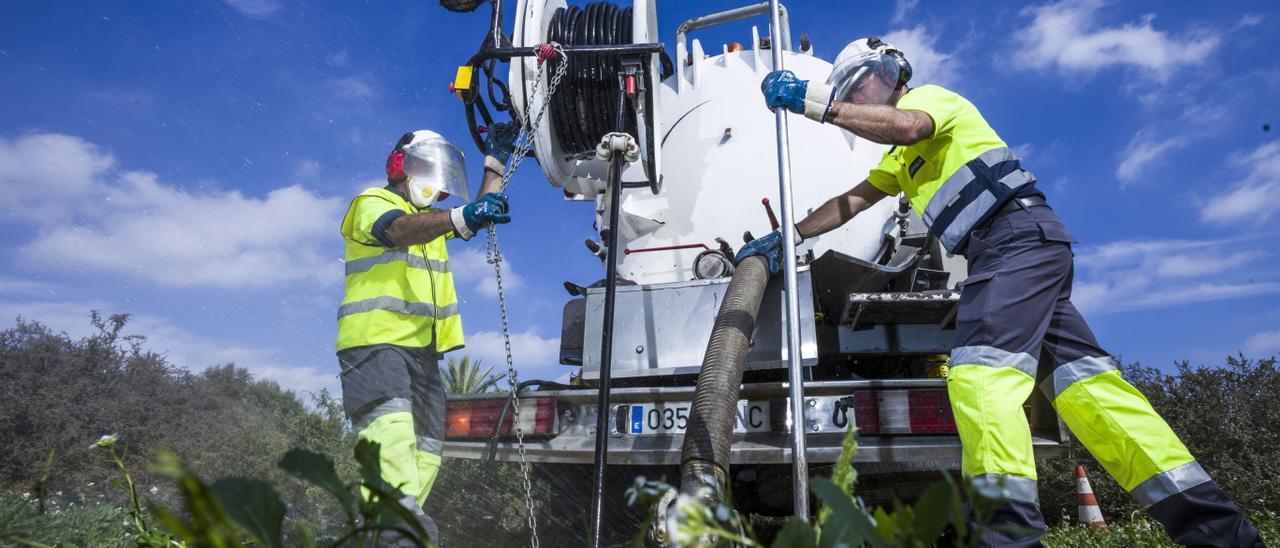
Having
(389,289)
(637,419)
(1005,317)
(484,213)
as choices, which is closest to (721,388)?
(637,419)

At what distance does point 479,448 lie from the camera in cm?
301

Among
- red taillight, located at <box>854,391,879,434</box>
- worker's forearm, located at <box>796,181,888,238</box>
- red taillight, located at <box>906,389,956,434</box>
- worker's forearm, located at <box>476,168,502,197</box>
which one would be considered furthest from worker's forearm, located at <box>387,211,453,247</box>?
red taillight, located at <box>906,389,956,434</box>

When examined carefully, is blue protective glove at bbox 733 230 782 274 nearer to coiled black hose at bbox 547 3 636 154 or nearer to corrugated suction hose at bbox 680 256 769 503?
corrugated suction hose at bbox 680 256 769 503

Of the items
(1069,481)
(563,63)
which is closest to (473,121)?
(563,63)

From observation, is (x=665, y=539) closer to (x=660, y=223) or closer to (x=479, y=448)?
(x=479, y=448)

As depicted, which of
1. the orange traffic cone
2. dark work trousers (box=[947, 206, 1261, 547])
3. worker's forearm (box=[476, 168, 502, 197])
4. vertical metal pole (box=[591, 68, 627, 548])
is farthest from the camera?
the orange traffic cone

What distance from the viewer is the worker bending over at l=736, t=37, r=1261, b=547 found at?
1974 millimetres

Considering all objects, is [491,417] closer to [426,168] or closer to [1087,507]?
[426,168]

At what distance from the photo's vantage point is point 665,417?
2803mm

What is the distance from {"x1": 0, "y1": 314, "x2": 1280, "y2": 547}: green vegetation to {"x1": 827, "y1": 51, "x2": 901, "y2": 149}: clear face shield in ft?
4.74

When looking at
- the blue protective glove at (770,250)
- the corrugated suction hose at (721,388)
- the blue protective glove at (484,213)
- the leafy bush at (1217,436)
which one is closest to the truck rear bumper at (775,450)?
the corrugated suction hose at (721,388)

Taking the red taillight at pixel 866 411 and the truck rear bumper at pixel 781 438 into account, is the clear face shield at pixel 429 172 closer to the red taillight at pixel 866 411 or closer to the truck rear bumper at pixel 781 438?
the truck rear bumper at pixel 781 438

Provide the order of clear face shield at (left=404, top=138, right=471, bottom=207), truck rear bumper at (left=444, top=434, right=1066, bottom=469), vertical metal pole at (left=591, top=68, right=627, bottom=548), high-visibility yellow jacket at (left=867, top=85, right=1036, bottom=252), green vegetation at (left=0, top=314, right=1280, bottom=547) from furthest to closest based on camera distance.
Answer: clear face shield at (left=404, top=138, right=471, bottom=207)
truck rear bumper at (left=444, top=434, right=1066, bottom=469)
high-visibility yellow jacket at (left=867, top=85, right=1036, bottom=252)
vertical metal pole at (left=591, top=68, right=627, bottom=548)
green vegetation at (left=0, top=314, right=1280, bottom=547)

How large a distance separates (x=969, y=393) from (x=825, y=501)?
1761mm
